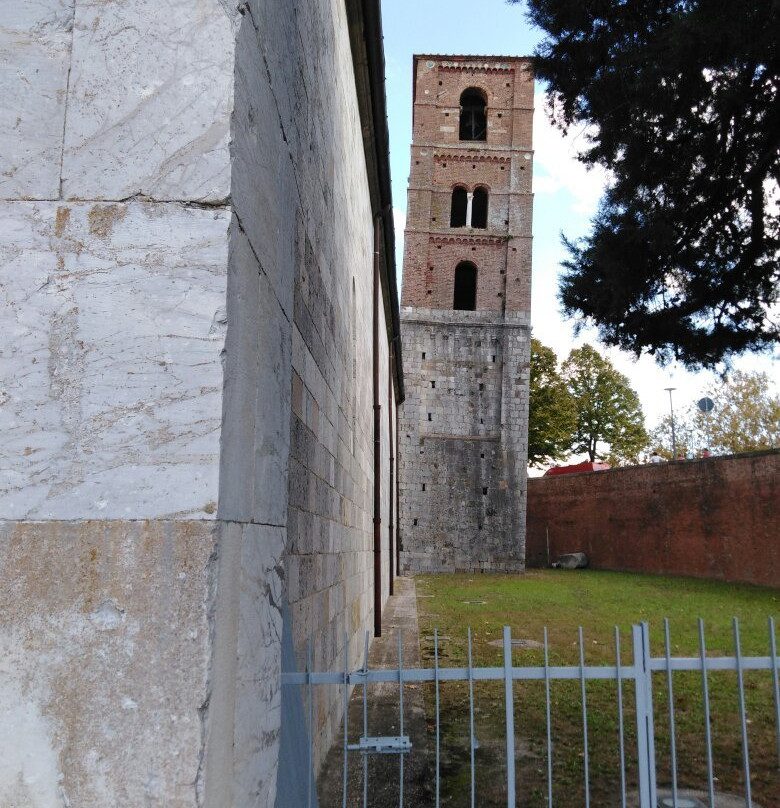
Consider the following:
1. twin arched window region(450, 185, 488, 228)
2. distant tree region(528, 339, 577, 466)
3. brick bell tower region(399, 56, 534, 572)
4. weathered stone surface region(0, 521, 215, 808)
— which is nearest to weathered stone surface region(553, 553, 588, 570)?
brick bell tower region(399, 56, 534, 572)

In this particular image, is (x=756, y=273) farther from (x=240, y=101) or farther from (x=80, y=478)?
(x=80, y=478)

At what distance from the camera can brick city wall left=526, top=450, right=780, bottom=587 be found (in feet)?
66.3

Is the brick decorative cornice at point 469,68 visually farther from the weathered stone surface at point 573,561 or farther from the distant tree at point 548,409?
the weathered stone surface at point 573,561

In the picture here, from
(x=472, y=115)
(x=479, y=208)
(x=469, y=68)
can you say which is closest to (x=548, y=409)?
(x=479, y=208)

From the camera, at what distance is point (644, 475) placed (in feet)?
86.8

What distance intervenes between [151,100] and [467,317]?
84.2 ft

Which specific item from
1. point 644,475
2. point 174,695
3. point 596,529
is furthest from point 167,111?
point 596,529

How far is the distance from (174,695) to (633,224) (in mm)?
5819

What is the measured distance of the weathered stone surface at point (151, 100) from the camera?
1.83m

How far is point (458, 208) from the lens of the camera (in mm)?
29203

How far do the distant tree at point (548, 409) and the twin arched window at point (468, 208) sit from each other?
9.38 meters

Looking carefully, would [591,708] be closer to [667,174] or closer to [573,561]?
[667,174]

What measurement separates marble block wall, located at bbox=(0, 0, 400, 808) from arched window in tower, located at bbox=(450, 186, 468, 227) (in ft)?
90.7

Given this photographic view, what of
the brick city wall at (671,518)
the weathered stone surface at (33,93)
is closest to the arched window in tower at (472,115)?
the brick city wall at (671,518)
